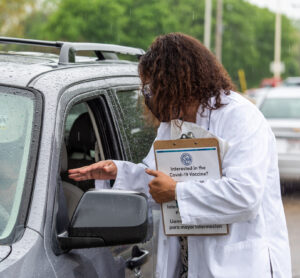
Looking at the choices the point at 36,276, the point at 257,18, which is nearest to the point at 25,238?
the point at 36,276

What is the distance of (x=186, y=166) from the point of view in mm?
2395

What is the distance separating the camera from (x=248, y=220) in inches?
93.4

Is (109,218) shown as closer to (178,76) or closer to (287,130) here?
(178,76)

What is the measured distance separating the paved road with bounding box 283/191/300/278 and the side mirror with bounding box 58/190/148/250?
4152 millimetres

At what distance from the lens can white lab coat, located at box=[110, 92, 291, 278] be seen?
2.29 m

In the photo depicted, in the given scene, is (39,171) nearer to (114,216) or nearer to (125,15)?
(114,216)

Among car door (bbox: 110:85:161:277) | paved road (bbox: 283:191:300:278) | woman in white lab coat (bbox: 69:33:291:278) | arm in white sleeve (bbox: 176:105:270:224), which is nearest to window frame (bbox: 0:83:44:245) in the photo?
woman in white lab coat (bbox: 69:33:291:278)

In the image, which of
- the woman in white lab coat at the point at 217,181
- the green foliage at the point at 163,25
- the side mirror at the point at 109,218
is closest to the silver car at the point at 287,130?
the woman in white lab coat at the point at 217,181

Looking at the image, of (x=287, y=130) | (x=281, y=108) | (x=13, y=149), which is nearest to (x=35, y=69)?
(x=13, y=149)

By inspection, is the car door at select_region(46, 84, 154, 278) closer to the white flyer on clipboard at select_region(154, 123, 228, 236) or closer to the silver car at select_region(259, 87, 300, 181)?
the white flyer on clipboard at select_region(154, 123, 228, 236)

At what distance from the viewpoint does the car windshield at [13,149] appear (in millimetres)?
2152

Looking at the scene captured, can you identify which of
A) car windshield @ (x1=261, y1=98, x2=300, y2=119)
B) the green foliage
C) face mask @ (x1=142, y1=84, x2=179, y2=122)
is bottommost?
face mask @ (x1=142, y1=84, x2=179, y2=122)

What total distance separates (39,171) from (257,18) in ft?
269

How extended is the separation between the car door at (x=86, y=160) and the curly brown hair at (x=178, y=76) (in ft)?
1.08
